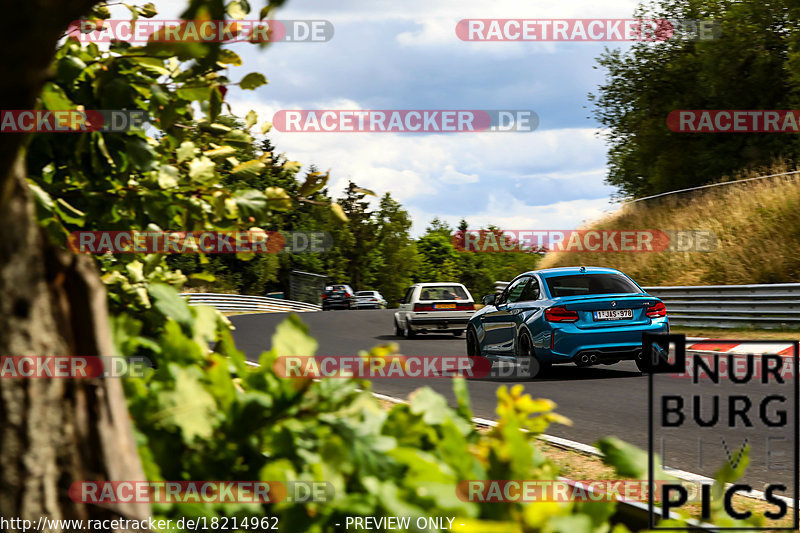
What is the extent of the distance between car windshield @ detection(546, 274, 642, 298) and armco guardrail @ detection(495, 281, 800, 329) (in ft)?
22.7

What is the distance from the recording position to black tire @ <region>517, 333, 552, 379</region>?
12.6m

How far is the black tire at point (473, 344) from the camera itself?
15.1 m

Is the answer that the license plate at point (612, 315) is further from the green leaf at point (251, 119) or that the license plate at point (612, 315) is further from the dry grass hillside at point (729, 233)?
the dry grass hillside at point (729, 233)

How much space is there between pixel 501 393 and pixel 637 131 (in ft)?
120

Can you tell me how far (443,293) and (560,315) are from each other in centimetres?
1266

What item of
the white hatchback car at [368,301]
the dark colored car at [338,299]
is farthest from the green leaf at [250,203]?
the white hatchback car at [368,301]

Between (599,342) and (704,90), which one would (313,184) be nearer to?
(599,342)

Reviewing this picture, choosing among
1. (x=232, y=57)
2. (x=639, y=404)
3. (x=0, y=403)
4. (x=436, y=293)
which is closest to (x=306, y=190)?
(x=232, y=57)

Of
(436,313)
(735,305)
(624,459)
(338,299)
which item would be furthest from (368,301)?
(624,459)

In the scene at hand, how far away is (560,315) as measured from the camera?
12.2m

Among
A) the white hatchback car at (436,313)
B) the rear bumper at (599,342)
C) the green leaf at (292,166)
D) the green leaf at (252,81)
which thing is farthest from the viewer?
the white hatchback car at (436,313)

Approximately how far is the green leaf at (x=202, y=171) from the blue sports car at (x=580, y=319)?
30.9 ft

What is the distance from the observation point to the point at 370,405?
2215mm

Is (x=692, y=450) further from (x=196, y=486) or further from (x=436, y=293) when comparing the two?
(x=436, y=293)
